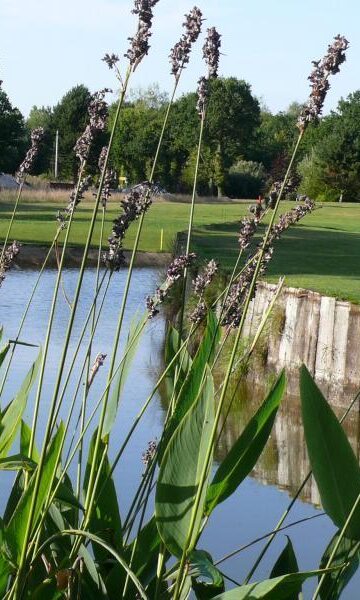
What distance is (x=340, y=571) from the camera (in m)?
2.06

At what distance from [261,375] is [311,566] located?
6.00 m

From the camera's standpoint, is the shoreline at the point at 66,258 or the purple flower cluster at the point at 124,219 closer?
the purple flower cluster at the point at 124,219

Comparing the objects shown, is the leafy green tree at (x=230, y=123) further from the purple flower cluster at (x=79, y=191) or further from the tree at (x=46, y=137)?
the purple flower cluster at (x=79, y=191)

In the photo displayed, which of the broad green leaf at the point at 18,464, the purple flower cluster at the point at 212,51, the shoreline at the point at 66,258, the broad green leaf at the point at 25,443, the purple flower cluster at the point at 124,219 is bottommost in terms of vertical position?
the shoreline at the point at 66,258

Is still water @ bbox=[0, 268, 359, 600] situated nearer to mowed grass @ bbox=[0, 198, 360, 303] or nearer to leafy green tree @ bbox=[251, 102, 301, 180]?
mowed grass @ bbox=[0, 198, 360, 303]

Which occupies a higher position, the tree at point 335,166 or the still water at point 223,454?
the tree at point 335,166

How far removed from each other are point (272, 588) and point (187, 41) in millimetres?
1028

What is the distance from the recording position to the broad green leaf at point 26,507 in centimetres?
201

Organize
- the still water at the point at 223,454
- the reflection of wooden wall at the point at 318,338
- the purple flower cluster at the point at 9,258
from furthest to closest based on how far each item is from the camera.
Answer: the reflection of wooden wall at the point at 318,338, the still water at the point at 223,454, the purple flower cluster at the point at 9,258

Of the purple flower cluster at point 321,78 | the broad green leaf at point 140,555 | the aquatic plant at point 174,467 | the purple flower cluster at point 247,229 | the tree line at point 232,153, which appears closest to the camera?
the purple flower cluster at point 321,78

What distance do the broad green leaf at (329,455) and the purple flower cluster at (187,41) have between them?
2.13 ft

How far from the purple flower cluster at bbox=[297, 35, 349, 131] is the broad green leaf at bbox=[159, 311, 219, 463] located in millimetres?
615

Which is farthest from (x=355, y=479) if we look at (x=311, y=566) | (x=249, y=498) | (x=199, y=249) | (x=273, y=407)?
(x=199, y=249)

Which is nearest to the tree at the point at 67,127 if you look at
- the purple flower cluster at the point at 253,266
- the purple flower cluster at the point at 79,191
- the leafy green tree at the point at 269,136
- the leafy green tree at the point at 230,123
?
the leafy green tree at the point at 269,136
